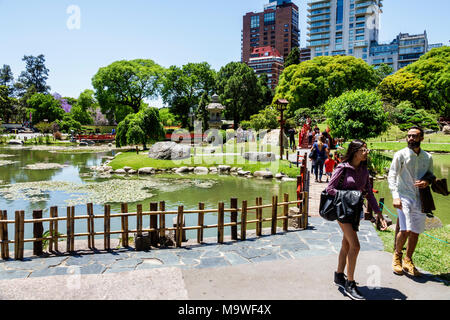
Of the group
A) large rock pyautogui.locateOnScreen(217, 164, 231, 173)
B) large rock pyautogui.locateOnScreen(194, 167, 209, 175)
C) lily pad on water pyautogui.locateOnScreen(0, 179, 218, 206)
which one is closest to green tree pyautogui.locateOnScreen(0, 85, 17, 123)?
lily pad on water pyautogui.locateOnScreen(0, 179, 218, 206)

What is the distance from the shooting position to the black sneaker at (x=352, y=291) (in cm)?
386

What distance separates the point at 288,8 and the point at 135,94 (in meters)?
74.2

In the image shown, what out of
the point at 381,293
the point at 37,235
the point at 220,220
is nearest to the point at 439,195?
the point at 220,220

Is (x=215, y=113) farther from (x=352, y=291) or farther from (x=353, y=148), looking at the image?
(x=352, y=291)

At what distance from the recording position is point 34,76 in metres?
71.6

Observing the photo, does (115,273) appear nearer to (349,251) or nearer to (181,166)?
(349,251)

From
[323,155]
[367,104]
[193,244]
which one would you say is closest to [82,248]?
[193,244]

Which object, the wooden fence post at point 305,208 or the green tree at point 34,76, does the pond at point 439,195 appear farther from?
the green tree at point 34,76

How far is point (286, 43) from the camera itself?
103 m

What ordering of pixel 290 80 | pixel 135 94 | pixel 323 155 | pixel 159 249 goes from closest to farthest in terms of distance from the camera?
pixel 159 249 → pixel 323 155 → pixel 290 80 → pixel 135 94

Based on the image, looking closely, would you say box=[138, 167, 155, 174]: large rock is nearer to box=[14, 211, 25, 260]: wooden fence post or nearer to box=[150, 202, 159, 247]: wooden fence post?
box=[150, 202, 159, 247]: wooden fence post

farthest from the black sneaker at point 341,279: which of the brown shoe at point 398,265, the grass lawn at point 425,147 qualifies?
the grass lawn at point 425,147

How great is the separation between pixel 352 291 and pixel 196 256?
8.34 feet

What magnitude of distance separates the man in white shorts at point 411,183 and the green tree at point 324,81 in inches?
1385
